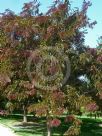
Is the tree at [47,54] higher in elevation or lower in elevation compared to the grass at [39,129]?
higher

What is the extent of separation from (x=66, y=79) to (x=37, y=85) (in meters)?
1.41

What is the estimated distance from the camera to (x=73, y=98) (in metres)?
16.5

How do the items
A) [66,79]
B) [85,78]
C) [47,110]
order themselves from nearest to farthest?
[47,110], [66,79], [85,78]

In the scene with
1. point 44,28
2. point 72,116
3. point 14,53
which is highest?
point 44,28

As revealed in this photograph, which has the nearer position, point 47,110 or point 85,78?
point 47,110

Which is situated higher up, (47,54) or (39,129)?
(47,54)

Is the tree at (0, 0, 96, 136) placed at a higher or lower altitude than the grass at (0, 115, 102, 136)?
higher

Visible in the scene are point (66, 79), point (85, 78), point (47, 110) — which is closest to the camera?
point (47, 110)

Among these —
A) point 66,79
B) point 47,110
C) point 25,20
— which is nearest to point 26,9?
point 25,20

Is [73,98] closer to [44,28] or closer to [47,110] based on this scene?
[47,110]

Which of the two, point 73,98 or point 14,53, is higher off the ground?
point 14,53

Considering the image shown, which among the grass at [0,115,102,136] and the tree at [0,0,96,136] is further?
the grass at [0,115,102,136]

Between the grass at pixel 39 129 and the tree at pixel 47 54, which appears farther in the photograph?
the grass at pixel 39 129

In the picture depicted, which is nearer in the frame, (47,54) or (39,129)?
(47,54)
